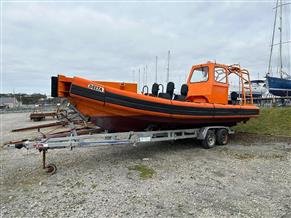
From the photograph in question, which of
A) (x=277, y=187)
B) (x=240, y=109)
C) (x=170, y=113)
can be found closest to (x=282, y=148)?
(x=240, y=109)

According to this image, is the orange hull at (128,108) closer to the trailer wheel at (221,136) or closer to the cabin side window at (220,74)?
the trailer wheel at (221,136)

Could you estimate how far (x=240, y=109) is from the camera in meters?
6.88

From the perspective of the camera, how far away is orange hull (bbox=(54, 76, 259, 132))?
4301mm

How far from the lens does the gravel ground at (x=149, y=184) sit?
2975mm

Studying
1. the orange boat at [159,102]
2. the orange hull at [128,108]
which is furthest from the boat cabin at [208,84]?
the orange hull at [128,108]

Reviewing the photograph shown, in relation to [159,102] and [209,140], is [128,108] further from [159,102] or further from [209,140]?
[209,140]

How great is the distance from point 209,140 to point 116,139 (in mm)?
3095

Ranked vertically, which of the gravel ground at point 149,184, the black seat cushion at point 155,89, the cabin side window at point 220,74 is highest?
the cabin side window at point 220,74

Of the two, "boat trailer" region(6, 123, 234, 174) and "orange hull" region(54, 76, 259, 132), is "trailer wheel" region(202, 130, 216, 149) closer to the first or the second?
"boat trailer" region(6, 123, 234, 174)

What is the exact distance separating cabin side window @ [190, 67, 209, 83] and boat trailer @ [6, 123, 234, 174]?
1582mm

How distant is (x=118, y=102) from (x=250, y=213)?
301 cm

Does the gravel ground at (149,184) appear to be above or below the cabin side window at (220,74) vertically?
below

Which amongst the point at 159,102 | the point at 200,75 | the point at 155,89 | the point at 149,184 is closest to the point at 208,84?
the point at 200,75

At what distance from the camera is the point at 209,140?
21.4 feet
